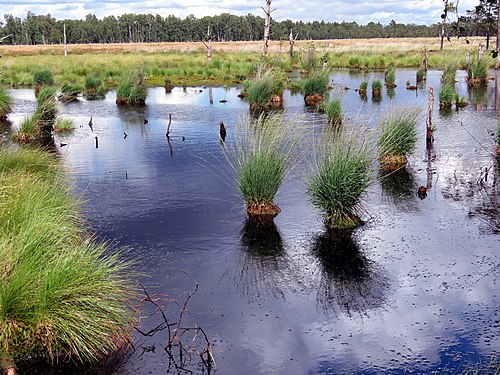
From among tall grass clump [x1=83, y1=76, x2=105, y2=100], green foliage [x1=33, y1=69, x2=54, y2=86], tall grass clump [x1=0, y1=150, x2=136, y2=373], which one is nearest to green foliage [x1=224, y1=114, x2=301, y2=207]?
tall grass clump [x1=0, y1=150, x2=136, y2=373]

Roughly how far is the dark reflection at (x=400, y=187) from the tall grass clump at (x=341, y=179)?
5.14 ft

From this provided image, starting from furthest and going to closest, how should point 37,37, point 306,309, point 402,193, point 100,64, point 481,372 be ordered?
point 37,37
point 100,64
point 402,193
point 306,309
point 481,372

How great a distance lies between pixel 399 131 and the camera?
1501 centimetres

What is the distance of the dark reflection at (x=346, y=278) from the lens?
824cm

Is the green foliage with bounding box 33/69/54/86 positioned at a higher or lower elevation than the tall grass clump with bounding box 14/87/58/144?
higher

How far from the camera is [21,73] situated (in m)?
41.2

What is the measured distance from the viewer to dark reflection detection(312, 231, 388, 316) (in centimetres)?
824

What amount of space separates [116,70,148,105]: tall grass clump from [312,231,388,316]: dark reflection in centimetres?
1988

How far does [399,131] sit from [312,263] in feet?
21.2

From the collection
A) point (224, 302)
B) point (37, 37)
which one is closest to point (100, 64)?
point (224, 302)

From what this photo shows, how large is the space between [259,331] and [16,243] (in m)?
2.95

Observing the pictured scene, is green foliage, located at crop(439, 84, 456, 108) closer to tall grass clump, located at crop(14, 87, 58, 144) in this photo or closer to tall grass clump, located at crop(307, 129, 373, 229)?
tall grass clump, located at crop(14, 87, 58, 144)

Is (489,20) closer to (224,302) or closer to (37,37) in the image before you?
(224,302)

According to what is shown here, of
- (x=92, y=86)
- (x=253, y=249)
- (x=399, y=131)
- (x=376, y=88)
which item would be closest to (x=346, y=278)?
(x=253, y=249)
